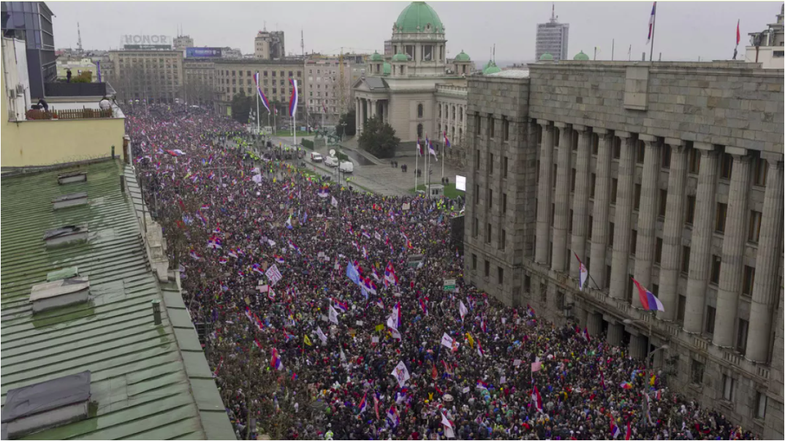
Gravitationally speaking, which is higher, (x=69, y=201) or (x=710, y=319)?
(x=69, y=201)

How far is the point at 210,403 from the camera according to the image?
14.5 meters

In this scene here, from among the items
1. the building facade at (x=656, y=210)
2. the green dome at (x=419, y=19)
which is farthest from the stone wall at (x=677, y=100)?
the green dome at (x=419, y=19)

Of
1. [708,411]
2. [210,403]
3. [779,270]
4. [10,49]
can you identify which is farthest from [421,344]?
[10,49]

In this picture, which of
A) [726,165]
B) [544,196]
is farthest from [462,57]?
[726,165]

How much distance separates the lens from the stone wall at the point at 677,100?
29.8 meters

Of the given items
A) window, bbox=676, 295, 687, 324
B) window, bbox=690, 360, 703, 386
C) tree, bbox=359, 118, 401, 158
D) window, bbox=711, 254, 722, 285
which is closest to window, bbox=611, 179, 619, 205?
window, bbox=676, 295, 687, 324

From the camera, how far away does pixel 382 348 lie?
1406 inches

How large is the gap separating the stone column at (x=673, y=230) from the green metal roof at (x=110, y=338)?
23.0 m

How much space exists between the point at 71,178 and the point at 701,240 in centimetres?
2832

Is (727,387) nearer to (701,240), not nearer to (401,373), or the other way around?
(701,240)

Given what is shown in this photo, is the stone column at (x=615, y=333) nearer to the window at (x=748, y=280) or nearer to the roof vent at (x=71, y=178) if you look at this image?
the window at (x=748, y=280)

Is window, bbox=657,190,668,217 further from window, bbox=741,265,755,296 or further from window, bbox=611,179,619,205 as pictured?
window, bbox=741,265,755,296

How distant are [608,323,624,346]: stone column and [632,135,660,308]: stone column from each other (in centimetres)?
238

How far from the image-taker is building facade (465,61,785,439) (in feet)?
99.9
